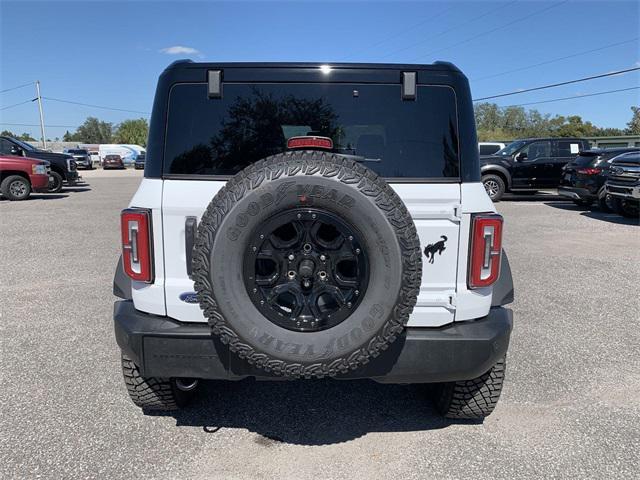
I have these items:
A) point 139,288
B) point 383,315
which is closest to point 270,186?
point 383,315

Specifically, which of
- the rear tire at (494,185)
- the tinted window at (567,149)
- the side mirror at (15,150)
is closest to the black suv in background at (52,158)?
the side mirror at (15,150)

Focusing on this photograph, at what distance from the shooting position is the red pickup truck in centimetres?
1390

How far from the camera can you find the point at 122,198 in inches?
632

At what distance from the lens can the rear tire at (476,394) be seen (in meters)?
2.72

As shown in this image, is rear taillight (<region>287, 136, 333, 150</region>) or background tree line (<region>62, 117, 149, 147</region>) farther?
background tree line (<region>62, 117, 149, 147</region>)

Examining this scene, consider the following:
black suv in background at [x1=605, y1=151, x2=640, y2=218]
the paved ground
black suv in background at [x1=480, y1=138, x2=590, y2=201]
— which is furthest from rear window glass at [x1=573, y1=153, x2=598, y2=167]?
the paved ground

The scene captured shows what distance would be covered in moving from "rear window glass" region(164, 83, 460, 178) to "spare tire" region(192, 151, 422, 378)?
1.32ft

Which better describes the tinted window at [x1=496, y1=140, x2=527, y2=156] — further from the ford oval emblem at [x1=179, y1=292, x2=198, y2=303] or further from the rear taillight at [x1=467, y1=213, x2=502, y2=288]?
A: the ford oval emblem at [x1=179, y1=292, x2=198, y2=303]

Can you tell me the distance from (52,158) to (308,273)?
1693cm

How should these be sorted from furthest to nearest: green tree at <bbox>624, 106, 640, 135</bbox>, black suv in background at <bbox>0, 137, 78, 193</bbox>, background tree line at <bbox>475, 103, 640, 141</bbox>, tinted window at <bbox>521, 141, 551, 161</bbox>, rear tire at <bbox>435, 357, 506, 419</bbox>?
1. background tree line at <bbox>475, 103, 640, 141</bbox>
2. green tree at <bbox>624, 106, 640, 135</bbox>
3. black suv in background at <bbox>0, 137, 78, 193</bbox>
4. tinted window at <bbox>521, 141, 551, 161</bbox>
5. rear tire at <bbox>435, 357, 506, 419</bbox>

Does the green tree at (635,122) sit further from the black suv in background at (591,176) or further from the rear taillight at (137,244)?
the rear taillight at (137,244)

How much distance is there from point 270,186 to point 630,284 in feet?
18.5

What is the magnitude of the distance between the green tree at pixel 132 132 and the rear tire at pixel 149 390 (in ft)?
354

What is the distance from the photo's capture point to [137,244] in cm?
238
